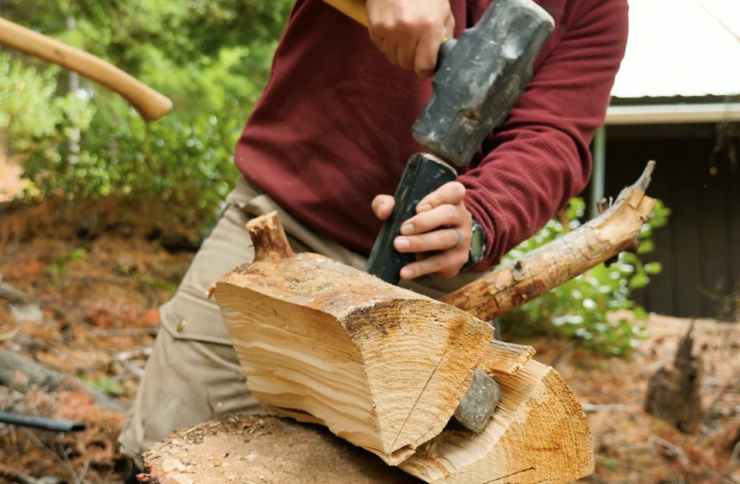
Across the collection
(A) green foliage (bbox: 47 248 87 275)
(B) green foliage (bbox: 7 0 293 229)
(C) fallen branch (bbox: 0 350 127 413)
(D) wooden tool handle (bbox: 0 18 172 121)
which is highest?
(D) wooden tool handle (bbox: 0 18 172 121)

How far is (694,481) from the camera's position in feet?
11.3

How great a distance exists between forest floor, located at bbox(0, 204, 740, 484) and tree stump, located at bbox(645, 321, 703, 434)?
0.07 metres

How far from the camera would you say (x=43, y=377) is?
10.0 ft

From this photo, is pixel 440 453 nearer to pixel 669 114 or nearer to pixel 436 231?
pixel 436 231

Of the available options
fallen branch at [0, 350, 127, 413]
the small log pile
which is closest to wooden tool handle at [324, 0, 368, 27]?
the small log pile

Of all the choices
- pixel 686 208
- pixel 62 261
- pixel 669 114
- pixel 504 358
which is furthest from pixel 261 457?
pixel 686 208

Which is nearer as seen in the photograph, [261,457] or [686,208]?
[261,457]

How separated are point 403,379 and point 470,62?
74 cm

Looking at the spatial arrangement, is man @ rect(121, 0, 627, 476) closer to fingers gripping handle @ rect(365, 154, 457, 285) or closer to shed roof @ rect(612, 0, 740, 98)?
fingers gripping handle @ rect(365, 154, 457, 285)

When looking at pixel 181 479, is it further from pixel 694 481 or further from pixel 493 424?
pixel 694 481

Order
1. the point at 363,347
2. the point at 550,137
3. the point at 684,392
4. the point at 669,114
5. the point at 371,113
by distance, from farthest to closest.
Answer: the point at 669,114
the point at 684,392
the point at 371,113
the point at 550,137
the point at 363,347

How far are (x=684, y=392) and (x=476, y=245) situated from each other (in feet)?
10.1

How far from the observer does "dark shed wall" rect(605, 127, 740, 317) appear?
16.4 ft

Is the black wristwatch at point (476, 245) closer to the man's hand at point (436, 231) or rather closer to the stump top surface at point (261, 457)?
the man's hand at point (436, 231)
